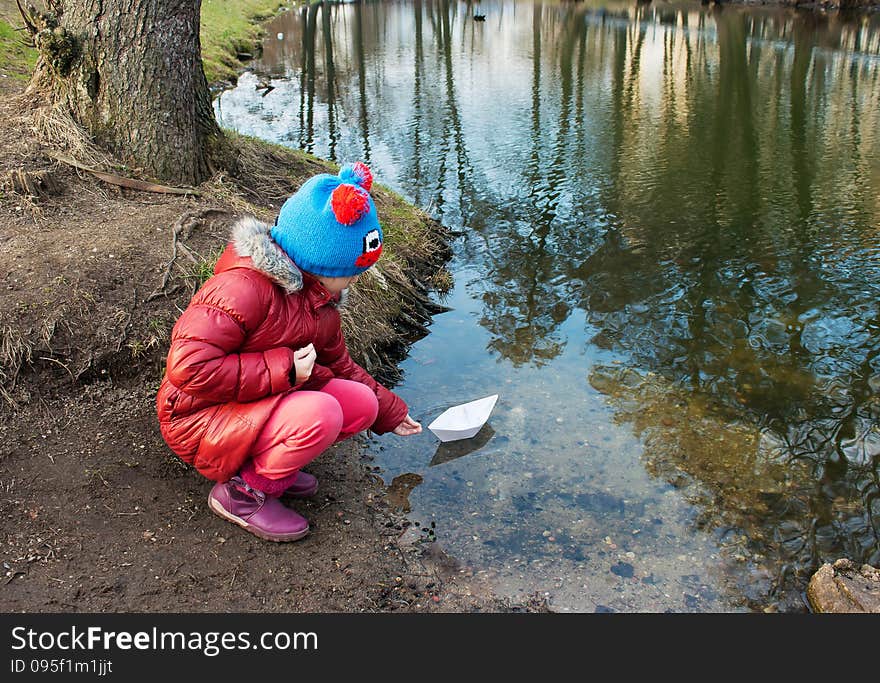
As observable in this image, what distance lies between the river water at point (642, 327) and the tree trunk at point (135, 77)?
2.41 m

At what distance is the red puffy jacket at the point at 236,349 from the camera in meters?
3.06

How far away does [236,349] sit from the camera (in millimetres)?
3207

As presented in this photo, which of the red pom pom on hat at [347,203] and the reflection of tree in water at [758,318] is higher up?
the red pom pom on hat at [347,203]

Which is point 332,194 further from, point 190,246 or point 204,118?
point 204,118

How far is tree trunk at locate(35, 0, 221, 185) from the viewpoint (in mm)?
5207

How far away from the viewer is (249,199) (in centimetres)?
614

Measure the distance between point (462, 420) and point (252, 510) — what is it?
1582 millimetres

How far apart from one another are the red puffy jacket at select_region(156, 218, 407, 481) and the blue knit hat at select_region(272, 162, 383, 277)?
82 mm

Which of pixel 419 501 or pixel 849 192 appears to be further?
pixel 849 192

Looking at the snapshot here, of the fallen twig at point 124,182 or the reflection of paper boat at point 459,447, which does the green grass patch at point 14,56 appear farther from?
the reflection of paper boat at point 459,447

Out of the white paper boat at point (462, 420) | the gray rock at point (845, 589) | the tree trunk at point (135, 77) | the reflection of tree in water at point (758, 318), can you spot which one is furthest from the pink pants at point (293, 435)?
the tree trunk at point (135, 77)

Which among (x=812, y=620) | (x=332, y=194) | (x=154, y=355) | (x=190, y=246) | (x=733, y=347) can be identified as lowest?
(x=812, y=620)

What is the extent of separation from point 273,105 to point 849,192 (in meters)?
9.91

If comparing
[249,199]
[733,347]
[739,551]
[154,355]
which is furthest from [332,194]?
[733,347]
